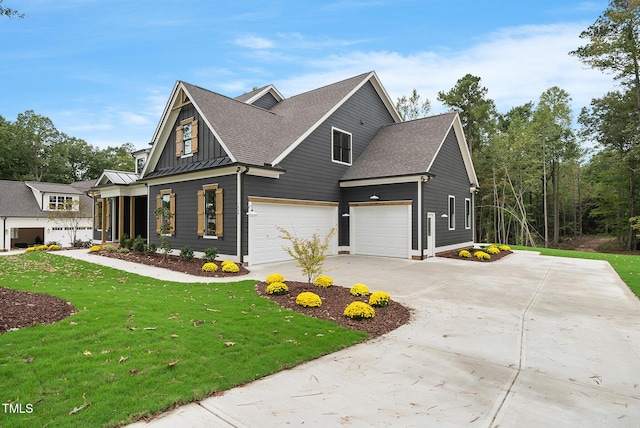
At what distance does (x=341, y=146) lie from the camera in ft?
52.8

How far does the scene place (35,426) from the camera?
2633 mm

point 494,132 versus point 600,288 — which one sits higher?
point 494,132

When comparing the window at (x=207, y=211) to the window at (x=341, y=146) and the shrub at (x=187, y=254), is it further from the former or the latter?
the window at (x=341, y=146)

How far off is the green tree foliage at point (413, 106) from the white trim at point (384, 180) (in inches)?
755

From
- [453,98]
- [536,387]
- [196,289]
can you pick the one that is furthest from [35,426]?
[453,98]

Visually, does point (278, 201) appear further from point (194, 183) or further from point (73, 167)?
point (73, 167)

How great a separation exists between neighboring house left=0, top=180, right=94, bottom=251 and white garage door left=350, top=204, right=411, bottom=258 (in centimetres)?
2401

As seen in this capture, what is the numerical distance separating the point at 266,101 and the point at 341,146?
6.35m

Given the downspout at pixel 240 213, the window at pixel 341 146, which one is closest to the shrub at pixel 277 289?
the downspout at pixel 240 213

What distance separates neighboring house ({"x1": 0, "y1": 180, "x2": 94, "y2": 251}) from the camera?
1085 inches

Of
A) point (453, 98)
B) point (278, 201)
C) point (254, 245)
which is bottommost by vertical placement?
point (254, 245)

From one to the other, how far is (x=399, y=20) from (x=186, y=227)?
1146cm

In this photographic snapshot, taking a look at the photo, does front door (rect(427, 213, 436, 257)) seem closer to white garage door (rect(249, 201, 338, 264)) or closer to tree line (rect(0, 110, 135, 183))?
white garage door (rect(249, 201, 338, 264))

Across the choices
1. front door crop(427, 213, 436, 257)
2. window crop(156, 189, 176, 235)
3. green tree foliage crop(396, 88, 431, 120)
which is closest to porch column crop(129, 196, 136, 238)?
window crop(156, 189, 176, 235)
